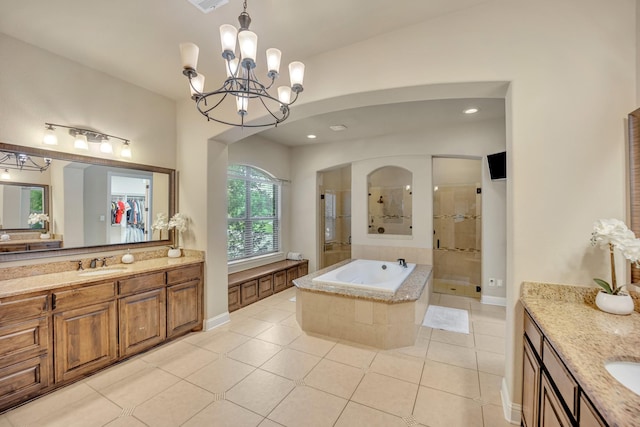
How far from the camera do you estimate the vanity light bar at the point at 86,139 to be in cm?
242

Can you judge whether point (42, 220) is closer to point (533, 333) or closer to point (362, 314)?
point (362, 314)

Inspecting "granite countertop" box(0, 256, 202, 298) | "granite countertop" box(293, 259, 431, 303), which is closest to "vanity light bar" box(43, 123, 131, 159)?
"granite countertop" box(0, 256, 202, 298)

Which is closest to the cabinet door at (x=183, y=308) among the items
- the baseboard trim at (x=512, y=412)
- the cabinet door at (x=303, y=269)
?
the cabinet door at (x=303, y=269)

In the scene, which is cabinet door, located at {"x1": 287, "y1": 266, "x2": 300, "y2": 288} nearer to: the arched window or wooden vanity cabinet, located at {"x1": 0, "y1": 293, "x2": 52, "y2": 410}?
the arched window

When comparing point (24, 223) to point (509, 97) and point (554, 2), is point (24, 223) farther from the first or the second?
point (554, 2)

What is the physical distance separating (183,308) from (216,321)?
1.65ft

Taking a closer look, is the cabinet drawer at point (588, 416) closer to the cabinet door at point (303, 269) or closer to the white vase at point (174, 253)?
the white vase at point (174, 253)

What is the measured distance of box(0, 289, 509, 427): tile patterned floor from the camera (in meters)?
1.82

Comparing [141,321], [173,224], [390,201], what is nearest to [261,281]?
[173,224]

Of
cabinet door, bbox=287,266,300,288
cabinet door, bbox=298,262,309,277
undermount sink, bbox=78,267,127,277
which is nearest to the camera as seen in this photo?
undermount sink, bbox=78,267,127,277

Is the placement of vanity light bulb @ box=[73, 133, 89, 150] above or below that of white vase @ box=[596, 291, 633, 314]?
above

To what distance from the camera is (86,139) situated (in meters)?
2.64

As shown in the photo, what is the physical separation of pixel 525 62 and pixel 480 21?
439 mm

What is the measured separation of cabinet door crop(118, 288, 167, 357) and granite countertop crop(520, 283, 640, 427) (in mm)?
3133
